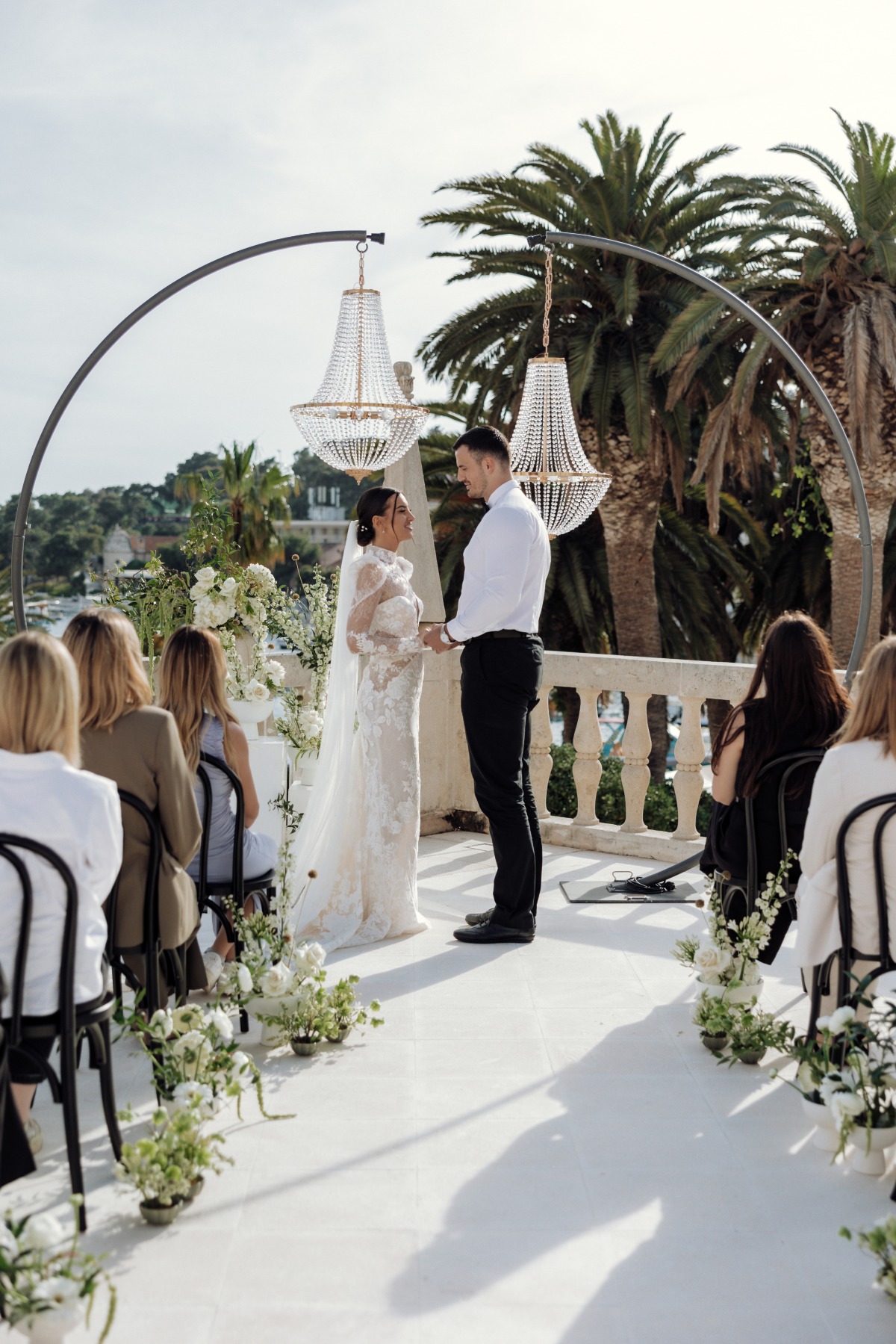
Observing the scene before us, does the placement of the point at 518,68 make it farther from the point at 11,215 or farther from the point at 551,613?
the point at 11,215

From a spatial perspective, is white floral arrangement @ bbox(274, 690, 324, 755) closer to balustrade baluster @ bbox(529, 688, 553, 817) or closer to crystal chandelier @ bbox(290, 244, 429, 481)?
crystal chandelier @ bbox(290, 244, 429, 481)

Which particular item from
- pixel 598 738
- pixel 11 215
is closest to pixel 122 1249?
pixel 598 738

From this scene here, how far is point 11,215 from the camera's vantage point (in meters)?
50.0

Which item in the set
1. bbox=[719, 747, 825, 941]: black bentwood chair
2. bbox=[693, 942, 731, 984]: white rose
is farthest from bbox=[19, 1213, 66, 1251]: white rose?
bbox=[719, 747, 825, 941]: black bentwood chair

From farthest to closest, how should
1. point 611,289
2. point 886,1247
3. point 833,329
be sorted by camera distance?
point 611,289 → point 833,329 → point 886,1247

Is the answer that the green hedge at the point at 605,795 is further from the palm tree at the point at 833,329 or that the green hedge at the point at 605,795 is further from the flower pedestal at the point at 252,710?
the flower pedestal at the point at 252,710

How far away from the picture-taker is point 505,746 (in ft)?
16.2

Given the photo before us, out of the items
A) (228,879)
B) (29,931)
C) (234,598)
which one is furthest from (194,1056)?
(234,598)

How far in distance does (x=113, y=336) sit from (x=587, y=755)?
3.20 m

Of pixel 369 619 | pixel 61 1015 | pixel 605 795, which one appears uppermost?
pixel 369 619

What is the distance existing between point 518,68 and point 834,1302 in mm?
6764

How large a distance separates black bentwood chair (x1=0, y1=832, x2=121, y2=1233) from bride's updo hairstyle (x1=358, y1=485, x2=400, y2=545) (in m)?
2.56

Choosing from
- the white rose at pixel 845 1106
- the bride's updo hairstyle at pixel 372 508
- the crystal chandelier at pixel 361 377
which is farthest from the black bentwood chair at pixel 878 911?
the crystal chandelier at pixel 361 377

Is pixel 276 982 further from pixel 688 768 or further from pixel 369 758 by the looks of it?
pixel 688 768
